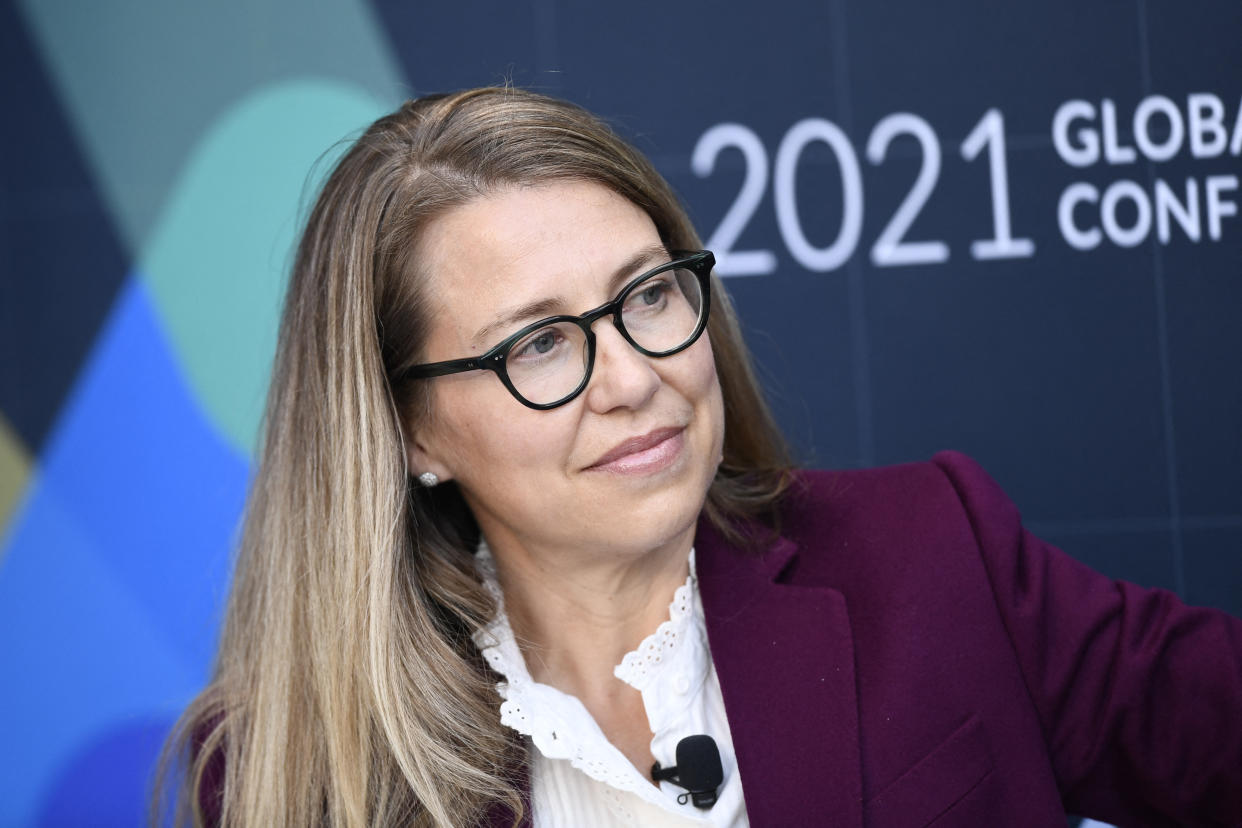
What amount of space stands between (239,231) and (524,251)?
45.7 inches

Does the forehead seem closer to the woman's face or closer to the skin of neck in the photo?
the woman's face

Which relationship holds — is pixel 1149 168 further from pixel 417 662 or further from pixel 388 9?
pixel 417 662

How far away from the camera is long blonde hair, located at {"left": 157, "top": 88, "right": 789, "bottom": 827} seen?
1565 millimetres

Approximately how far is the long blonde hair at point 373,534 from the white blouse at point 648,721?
0.15 feet

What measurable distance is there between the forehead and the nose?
2.0 inches

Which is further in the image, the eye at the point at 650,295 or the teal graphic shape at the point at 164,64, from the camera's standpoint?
the teal graphic shape at the point at 164,64

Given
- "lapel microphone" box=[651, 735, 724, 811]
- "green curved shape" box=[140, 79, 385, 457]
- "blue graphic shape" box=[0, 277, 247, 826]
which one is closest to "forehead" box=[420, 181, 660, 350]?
"lapel microphone" box=[651, 735, 724, 811]

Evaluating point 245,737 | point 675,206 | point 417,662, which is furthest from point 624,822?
point 675,206

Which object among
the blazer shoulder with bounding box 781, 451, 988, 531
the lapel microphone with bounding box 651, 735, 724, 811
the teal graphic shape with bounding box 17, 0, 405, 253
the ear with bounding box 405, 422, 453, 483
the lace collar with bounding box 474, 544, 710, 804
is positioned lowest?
the lapel microphone with bounding box 651, 735, 724, 811

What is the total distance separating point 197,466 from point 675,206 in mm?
1274

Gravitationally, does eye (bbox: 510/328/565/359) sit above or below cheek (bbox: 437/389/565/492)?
above

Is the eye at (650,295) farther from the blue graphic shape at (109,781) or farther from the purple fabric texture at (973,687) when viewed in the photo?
the blue graphic shape at (109,781)

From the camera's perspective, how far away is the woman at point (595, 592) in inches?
58.3

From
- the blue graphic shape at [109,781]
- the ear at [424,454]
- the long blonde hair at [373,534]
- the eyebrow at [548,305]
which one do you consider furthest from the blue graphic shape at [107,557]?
the eyebrow at [548,305]
